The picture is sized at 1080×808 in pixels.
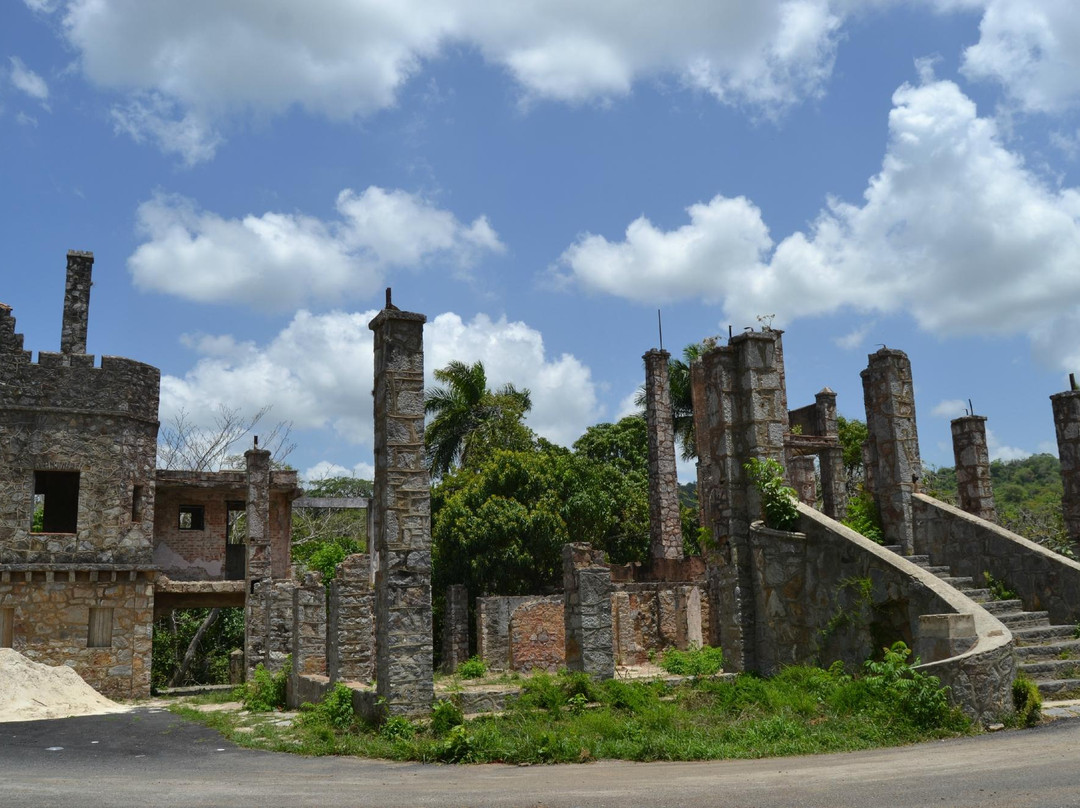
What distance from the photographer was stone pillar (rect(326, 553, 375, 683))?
584 inches

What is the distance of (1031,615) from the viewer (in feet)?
38.5

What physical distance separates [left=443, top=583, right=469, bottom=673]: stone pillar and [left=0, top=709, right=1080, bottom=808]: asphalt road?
51.4 ft

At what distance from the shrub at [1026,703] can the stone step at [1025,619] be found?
295cm

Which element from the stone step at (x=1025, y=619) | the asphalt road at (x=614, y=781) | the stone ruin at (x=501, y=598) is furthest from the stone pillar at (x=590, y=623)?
the stone step at (x=1025, y=619)

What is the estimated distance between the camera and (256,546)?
26.8 metres

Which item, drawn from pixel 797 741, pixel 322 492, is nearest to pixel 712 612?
pixel 797 741

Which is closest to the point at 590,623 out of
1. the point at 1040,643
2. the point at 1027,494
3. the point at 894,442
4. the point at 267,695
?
the point at 894,442

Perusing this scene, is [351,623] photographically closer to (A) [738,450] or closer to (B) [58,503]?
(A) [738,450]

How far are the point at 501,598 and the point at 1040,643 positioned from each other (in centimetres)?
1556

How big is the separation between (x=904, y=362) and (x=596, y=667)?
270 inches

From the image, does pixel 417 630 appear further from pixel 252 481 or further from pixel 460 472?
pixel 460 472

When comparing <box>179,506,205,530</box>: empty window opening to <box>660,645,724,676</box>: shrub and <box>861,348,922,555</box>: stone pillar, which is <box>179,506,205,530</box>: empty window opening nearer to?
<box>660,645,724,676</box>: shrub

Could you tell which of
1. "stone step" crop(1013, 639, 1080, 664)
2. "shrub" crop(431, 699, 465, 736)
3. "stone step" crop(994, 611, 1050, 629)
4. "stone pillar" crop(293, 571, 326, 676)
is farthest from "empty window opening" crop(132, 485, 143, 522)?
"stone step" crop(1013, 639, 1080, 664)

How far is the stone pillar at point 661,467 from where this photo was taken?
29.6 meters
